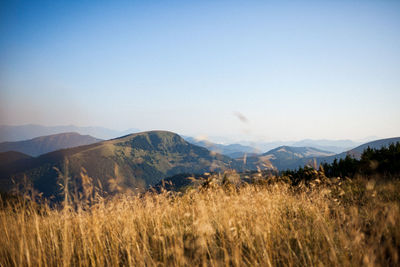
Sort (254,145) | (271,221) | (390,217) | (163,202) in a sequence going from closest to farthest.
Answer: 1. (390,217)
2. (271,221)
3. (254,145)
4. (163,202)

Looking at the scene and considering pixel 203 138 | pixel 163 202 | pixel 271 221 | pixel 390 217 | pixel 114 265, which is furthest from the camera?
pixel 163 202

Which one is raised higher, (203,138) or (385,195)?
(203,138)

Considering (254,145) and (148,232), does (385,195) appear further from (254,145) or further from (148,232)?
(148,232)

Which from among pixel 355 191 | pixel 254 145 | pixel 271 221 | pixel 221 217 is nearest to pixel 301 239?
pixel 271 221

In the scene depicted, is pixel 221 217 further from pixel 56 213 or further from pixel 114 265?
pixel 56 213

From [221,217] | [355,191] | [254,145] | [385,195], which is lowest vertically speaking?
[355,191]

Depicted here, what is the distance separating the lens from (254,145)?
4.68 meters

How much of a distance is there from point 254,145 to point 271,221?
174 cm

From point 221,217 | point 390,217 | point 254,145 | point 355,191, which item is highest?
point 254,145

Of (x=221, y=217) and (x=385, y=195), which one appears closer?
(x=221, y=217)

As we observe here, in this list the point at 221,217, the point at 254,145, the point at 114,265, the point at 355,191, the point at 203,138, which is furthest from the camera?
the point at 355,191

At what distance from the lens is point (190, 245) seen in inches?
113

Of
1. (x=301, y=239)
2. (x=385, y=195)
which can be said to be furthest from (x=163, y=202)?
(x=385, y=195)

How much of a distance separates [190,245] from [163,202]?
2574mm
